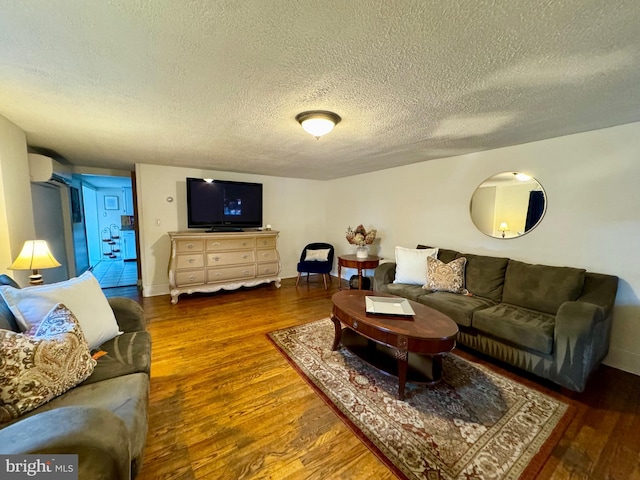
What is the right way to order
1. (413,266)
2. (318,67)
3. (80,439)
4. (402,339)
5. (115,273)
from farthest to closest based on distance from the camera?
(115,273) → (413,266) → (402,339) → (318,67) → (80,439)

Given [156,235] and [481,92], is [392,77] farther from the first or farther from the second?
[156,235]

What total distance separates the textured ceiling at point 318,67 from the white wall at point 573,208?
0.24m

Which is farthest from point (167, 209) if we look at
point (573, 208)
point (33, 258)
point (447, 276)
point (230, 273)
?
point (573, 208)

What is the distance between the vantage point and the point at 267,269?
4.59 m

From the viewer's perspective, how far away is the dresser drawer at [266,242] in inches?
177

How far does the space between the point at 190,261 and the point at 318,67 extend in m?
3.48

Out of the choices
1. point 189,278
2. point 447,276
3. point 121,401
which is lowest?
point 189,278

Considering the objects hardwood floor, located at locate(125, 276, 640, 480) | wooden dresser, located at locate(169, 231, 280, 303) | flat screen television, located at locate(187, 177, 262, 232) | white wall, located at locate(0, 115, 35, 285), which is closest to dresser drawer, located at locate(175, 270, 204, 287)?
wooden dresser, located at locate(169, 231, 280, 303)

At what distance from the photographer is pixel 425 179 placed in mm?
3771

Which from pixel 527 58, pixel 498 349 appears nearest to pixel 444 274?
pixel 498 349

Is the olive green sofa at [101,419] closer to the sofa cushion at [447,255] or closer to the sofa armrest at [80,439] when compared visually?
the sofa armrest at [80,439]

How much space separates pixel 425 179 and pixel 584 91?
214 cm

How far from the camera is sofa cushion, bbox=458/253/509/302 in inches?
108

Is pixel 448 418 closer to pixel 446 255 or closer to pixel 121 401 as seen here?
pixel 121 401
